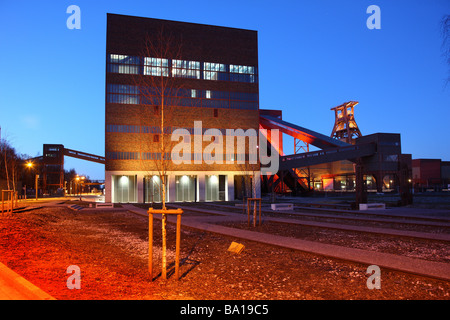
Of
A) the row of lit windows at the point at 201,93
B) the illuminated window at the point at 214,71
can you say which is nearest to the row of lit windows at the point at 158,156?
the row of lit windows at the point at 201,93

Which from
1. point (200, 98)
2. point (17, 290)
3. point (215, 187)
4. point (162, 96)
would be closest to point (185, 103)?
point (200, 98)

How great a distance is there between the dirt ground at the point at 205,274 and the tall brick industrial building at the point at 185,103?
3328cm

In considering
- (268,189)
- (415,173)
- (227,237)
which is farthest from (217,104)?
(415,173)

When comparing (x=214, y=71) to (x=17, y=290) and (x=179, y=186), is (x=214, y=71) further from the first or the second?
(x=17, y=290)

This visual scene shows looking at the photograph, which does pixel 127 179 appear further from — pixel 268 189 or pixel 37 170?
pixel 37 170

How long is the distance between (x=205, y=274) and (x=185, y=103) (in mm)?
41863

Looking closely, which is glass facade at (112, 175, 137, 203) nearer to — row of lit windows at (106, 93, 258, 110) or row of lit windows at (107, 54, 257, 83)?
row of lit windows at (106, 93, 258, 110)

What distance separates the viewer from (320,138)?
216 feet

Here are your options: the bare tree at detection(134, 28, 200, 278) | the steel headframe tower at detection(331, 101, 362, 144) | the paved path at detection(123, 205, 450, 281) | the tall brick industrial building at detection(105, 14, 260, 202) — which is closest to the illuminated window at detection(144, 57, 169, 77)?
the bare tree at detection(134, 28, 200, 278)

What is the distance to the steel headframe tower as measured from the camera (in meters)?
94.3

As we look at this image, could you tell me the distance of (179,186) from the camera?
4725 centimetres

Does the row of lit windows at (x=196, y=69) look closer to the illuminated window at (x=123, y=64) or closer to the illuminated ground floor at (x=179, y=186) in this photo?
the illuminated window at (x=123, y=64)

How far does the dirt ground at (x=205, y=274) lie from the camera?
18.6ft

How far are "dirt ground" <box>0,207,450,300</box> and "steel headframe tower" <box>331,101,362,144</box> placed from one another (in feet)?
300
